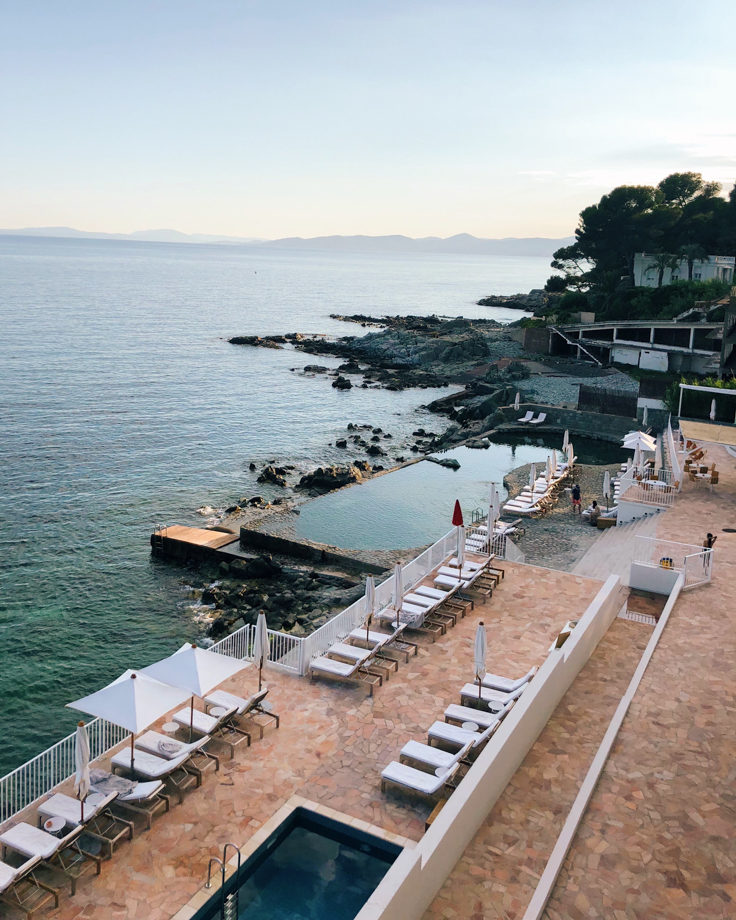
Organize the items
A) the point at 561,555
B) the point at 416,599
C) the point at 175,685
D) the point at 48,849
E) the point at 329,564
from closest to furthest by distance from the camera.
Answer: the point at 48,849 < the point at 175,685 < the point at 416,599 < the point at 561,555 < the point at 329,564

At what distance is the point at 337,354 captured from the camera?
7831 centimetres

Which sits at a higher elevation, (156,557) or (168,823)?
(168,823)

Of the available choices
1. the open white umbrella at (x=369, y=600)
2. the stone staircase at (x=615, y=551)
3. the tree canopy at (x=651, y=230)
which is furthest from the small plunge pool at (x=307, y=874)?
the tree canopy at (x=651, y=230)

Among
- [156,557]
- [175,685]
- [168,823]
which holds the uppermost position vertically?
[175,685]

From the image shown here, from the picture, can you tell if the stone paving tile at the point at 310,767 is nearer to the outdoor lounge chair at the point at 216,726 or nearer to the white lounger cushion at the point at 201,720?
the outdoor lounge chair at the point at 216,726

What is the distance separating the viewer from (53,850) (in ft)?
27.6

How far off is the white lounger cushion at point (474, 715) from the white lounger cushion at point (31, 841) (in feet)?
17.1

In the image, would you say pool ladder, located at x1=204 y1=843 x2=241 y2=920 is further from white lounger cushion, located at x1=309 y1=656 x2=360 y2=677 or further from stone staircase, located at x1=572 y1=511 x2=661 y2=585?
stone staircase, located at x1=572 y1=511 x2=661 y2=585

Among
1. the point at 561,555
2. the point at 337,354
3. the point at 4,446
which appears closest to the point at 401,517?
the point at 561,555

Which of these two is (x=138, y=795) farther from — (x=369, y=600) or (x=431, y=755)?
(x=369, y=600)

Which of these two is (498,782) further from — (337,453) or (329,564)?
(337,453)

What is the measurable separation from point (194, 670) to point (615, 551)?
13682 millimetres

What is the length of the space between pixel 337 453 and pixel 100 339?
5323cm

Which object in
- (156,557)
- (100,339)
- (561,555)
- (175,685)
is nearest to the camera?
(175,685)
